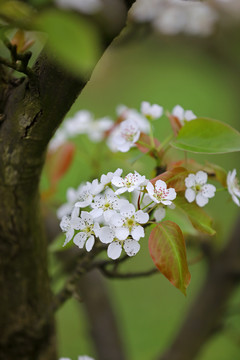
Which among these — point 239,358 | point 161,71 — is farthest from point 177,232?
point 161,71

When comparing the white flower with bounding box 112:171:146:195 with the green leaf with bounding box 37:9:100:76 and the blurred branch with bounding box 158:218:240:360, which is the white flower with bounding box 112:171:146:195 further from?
the blurred branch with bounding box 158:218:240:360

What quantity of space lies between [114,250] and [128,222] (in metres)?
0.04

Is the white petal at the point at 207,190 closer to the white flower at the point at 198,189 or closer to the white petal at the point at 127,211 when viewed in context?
the white flower at the point at 198,189

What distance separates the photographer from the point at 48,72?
51 cm

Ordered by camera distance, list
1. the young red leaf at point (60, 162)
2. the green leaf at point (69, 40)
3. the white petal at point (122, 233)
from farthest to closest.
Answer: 1. the young red leaf at point (60, 162)
2. the white petal at point (122, 233)
3. the green leaf at point (69, 40)

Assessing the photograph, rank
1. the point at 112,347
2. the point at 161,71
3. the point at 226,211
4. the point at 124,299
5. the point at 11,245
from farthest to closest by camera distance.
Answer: the point at 161,71, the point at 226,211, the point at 124,299, the point at 112,347, the point at 11,245

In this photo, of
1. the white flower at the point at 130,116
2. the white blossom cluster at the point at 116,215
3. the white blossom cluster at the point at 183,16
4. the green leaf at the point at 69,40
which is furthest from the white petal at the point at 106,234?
Answer: the white blossom cluster at the point at 183,16

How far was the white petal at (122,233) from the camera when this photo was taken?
48 centimetres

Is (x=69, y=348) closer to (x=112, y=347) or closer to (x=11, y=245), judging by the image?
(x=112, y=347)

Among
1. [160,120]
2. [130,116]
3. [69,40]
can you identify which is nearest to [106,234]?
[69,40]

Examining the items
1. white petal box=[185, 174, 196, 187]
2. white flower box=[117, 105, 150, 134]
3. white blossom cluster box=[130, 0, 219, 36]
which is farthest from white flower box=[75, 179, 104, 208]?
white blossom cluster box=[130, 0, 219, 36]

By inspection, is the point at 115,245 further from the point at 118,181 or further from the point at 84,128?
the point at 84,128

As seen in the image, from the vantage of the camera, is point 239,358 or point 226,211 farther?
point 226,211

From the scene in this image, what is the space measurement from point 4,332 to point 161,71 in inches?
137
